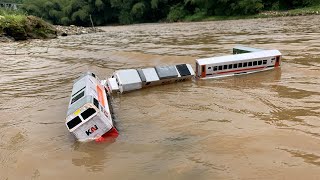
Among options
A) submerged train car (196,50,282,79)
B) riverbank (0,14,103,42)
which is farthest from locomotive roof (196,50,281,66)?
riverbank (0,14,103,42)

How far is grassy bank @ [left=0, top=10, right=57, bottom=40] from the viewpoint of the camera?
37125 millimetres

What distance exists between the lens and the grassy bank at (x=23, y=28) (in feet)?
122

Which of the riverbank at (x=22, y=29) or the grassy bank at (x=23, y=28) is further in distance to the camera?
the grassy bank at (x=23, y=28)

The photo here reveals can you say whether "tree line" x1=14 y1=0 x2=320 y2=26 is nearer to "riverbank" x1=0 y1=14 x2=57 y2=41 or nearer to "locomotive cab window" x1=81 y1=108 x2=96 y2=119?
"riverbank" x1=0 y1=14 x2=57 y2=41

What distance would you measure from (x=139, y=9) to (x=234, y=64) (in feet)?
244

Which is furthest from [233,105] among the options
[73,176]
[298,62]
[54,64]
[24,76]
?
[54,64]

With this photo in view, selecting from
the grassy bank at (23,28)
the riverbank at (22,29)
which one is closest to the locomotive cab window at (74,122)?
the riverbank at (22,29)

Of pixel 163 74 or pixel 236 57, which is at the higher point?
pixel 236 57

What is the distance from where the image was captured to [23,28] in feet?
127

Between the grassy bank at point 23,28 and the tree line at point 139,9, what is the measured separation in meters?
38.8

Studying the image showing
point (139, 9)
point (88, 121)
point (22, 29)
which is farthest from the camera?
point (139, 9)

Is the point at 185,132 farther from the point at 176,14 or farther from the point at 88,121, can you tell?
the point at 176,14

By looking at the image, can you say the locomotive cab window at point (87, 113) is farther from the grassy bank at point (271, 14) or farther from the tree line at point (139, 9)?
the tree line at point (139, 9)

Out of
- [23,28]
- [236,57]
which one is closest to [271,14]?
[23,28]
